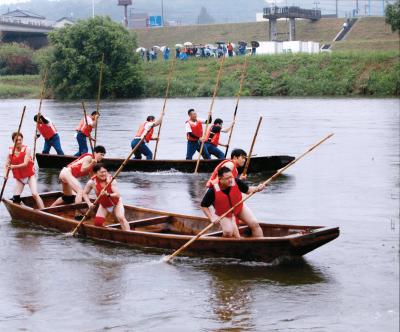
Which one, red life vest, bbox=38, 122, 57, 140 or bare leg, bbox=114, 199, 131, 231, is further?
red life vest, bbox=38, 122, 57, 140

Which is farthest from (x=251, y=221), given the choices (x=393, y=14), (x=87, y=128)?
(x=393, y=14)

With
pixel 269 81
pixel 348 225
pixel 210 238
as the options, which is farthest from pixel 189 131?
pixel 269 81

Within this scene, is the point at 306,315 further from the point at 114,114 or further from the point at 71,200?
the point at 114,114

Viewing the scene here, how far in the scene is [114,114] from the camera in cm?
5062

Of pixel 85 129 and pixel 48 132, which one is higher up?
pixel 85 129

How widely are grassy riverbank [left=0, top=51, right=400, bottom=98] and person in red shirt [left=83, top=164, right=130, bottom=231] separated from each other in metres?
45.9

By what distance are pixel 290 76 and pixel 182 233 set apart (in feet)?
168

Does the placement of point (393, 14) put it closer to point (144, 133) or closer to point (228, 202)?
point (144, 133)

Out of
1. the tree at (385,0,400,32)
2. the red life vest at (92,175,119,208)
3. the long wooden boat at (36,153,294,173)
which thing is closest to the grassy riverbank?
the tree at (385,0,400,32)

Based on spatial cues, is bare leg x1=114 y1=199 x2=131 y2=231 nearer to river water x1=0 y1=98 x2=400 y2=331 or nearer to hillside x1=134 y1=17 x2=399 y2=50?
river water x1=0 y1=98 x2=400 y2=331

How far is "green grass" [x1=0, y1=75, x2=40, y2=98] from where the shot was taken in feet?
240

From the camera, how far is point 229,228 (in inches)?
533

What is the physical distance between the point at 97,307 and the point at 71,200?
19.6ft

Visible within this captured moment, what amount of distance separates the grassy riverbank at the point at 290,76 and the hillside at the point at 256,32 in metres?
14.5
